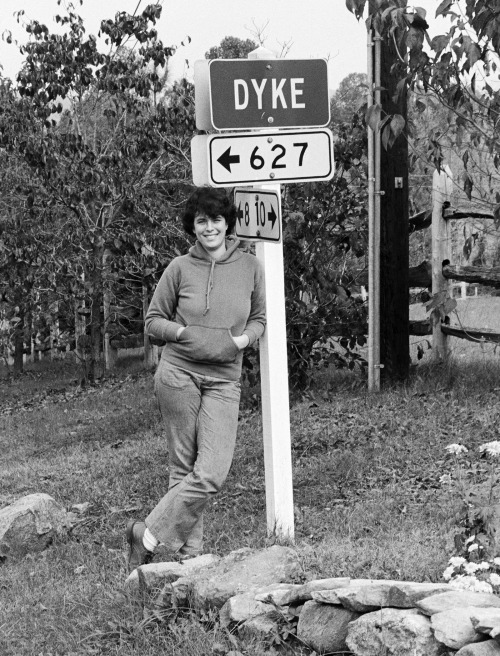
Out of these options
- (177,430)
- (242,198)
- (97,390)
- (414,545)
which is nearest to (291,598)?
(414,545)

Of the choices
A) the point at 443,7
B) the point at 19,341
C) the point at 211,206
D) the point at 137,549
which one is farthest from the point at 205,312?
the point at 19,341

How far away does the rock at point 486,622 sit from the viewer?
363 centimetres

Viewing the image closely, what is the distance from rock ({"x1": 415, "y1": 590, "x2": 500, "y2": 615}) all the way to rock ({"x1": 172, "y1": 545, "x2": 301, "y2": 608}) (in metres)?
0.97

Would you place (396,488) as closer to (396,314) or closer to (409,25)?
(409,25)

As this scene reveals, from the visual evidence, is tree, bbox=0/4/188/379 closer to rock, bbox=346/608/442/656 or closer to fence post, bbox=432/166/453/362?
fence post, bbox=432/166/453/362

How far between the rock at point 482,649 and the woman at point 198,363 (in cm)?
252

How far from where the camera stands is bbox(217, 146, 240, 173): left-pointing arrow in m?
5.85

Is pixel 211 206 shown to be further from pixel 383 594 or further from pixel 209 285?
pixel 383 594

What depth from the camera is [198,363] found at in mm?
6109

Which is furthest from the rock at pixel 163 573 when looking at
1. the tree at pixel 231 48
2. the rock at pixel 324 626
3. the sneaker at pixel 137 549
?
the tree at pixel 231 48

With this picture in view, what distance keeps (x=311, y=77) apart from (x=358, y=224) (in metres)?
5.51

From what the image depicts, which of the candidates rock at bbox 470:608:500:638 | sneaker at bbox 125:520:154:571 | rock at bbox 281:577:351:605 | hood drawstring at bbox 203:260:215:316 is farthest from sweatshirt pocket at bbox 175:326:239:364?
rock at bbox 470:608:500:638

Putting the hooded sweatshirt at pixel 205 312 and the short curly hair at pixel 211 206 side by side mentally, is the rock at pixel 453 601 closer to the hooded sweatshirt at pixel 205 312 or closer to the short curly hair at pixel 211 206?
the hooded sweatshirt at pixel 205 312

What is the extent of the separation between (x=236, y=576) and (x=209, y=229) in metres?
2.05
